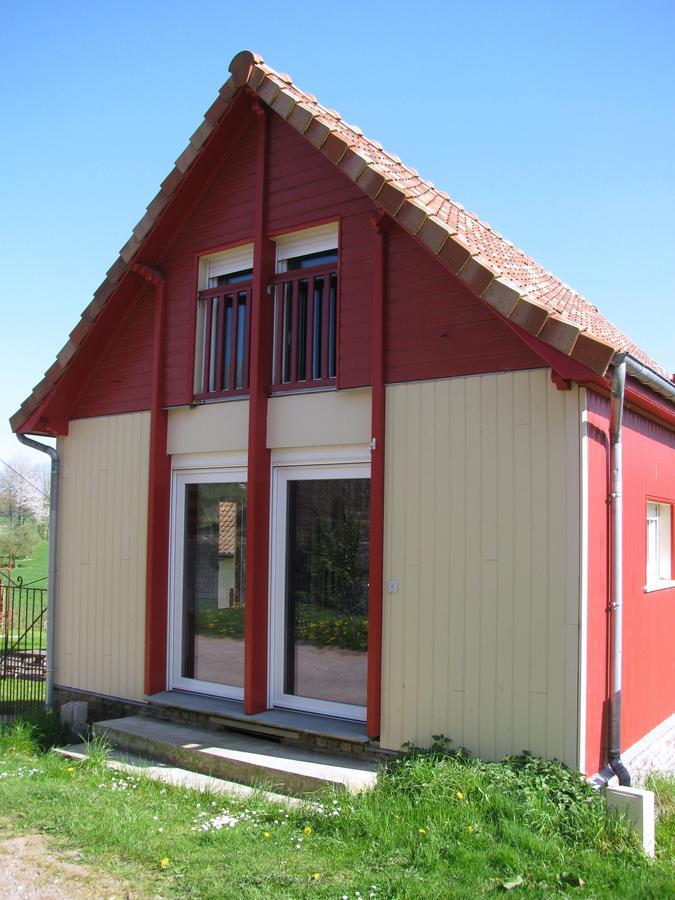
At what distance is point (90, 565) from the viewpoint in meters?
8.68

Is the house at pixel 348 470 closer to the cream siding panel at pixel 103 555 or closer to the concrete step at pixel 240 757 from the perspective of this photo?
the cream siding panel at pixel 103 555

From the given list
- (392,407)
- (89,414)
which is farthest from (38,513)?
(392,407)

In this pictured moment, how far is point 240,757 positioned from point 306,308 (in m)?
4.02

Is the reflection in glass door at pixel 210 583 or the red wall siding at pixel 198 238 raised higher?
the red wall siding at pixel 198 238

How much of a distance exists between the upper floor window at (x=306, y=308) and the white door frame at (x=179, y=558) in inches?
46.1

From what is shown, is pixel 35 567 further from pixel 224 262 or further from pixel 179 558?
pixel 224 262

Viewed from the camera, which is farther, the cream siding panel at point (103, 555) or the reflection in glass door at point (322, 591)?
the cream siding panel at point (103, 555)

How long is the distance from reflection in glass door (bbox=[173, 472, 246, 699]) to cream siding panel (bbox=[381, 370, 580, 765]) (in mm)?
1921

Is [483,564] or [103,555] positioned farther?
[103,555]

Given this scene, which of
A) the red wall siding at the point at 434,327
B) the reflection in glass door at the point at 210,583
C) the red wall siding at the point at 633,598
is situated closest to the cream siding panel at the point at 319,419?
the red wall siding at the point at 434,327

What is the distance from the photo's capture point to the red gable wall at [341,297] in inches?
244

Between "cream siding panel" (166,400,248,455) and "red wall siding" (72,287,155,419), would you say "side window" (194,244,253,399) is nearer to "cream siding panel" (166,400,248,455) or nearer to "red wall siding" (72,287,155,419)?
"cream siding panel" (166,400,248,455)

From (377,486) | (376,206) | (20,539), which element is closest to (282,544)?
(377,486)

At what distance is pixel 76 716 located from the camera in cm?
829
